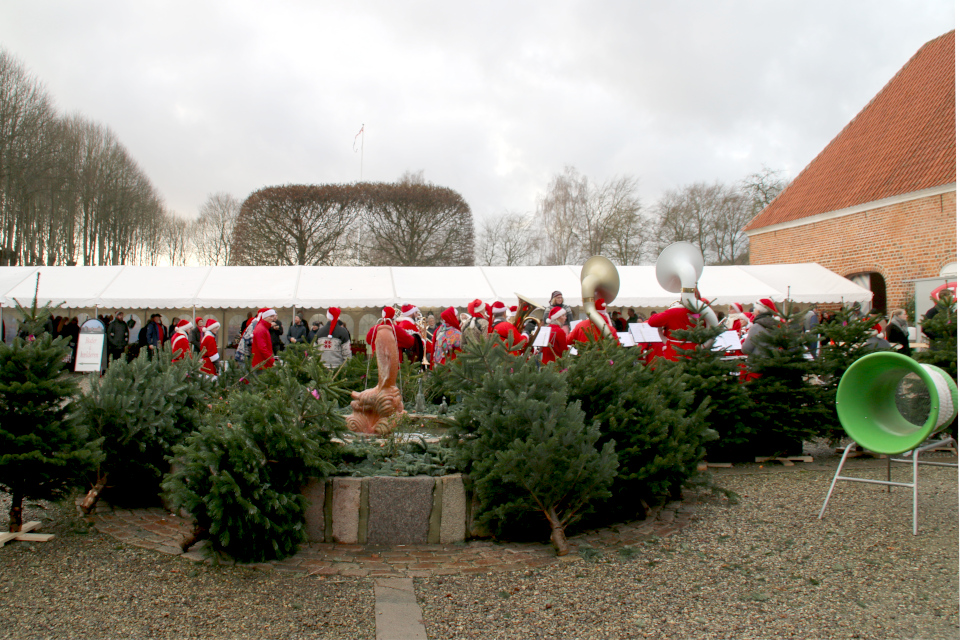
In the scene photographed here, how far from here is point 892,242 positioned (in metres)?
18.3

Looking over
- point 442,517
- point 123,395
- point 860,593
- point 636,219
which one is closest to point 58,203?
point 636,219

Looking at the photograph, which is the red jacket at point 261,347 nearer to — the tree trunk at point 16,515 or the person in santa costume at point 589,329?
the tree trunk at point 16,515

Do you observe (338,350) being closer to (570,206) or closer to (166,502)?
(166,502)

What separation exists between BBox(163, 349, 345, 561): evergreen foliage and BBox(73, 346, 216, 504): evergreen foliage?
120cm

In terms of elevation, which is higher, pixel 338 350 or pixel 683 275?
pixel 683 275

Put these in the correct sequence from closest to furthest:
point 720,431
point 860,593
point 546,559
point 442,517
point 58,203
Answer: point 860,593 → point 546,559 → point 442,517 → point 720,431 → point 58,203

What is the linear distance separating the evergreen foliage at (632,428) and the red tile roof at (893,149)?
1642cm

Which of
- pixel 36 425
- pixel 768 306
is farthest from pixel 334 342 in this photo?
pixel 36 425

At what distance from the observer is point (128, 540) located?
4.27 m

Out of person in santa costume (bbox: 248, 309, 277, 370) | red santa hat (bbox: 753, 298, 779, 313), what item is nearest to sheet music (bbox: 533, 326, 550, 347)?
red santa hat (bbox: 753, 298, 779, 313)

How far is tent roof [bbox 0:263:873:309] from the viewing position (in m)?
15.6

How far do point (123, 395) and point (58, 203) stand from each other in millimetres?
30371

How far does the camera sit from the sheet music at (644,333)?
6801 mm

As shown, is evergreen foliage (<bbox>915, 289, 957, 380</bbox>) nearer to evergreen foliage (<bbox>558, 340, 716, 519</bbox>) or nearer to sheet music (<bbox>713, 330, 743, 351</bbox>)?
sheet music (<bbox>713, 330, 743, 351</bbox>)
